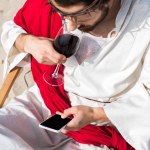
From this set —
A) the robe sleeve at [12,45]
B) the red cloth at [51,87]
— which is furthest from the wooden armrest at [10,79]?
the red cloth at [51,87]

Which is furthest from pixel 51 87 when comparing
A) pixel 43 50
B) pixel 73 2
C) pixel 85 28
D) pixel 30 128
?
pixel 73 2

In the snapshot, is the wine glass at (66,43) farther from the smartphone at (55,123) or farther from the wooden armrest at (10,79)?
the wooden armrest at (10,79)

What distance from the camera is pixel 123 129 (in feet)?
6.31

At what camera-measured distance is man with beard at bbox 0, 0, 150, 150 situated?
1811mm

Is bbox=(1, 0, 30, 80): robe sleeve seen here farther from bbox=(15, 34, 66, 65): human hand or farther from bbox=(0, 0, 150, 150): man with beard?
bbox=(15, 34, 66, 65): human hand

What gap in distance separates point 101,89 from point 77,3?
0.46 m

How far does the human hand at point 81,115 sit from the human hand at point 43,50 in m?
0.22

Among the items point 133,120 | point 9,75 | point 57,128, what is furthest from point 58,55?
point 9,75

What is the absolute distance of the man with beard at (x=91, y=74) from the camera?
1.81 metres

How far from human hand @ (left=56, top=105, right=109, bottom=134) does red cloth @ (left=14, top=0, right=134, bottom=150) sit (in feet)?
0.57

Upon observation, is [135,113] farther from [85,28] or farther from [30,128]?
[30,128]

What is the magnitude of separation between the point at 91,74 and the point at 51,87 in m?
0.29

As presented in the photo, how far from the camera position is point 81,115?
1.83 m

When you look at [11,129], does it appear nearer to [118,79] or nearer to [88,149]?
[88,149]
